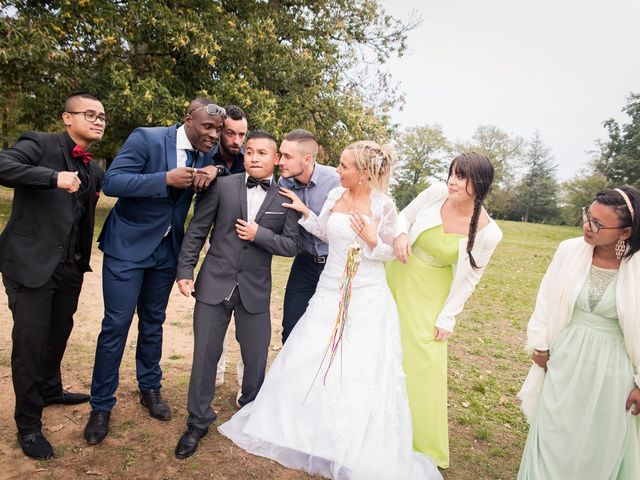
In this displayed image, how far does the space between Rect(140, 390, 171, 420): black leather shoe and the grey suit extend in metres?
0.46

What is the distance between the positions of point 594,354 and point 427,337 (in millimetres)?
1206

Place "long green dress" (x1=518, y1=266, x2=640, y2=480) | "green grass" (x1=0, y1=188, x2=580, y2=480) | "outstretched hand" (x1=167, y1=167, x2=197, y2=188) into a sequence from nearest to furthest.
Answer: "long green dress" (x1=518, y1=266, x2=640, y2=480), "outstretched hand" (x1=167, y1=167, x2=197, y2=188), "green grass" (x1=0, y1=188, x2=580, y2=480)

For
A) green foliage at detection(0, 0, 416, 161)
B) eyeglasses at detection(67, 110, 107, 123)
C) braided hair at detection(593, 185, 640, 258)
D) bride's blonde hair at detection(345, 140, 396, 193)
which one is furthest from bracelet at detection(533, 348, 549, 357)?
green foliage at detection(0, 0, 416, 161)

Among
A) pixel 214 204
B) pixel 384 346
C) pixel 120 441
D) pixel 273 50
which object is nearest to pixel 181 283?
pixel 214 204

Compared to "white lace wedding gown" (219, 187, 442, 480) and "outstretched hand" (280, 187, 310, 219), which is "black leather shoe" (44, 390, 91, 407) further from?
"outstretched hand" (280, 187, 310, 219)

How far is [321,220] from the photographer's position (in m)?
4.04

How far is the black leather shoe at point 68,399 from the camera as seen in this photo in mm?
4281

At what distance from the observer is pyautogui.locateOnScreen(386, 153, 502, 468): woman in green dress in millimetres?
3762

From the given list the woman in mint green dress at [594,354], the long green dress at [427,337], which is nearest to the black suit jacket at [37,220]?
the long green dress at [427,337]

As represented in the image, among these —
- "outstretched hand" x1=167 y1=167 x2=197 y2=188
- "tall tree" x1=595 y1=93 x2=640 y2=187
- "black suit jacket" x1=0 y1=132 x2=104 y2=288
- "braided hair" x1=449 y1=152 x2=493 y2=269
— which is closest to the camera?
"black suit jacket" x1=0 y1=132 x2=104 y2=288

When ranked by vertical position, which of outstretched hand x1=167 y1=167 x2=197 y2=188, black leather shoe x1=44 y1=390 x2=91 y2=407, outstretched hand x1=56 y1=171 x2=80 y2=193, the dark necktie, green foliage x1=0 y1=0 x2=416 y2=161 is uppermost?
green foliage x1=0 y1=0 x2=416 y2=161

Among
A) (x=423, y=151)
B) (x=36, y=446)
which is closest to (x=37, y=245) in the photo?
(x=36, y=446)

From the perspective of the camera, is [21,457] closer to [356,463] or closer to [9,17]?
[356,463]

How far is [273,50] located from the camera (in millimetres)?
12891
